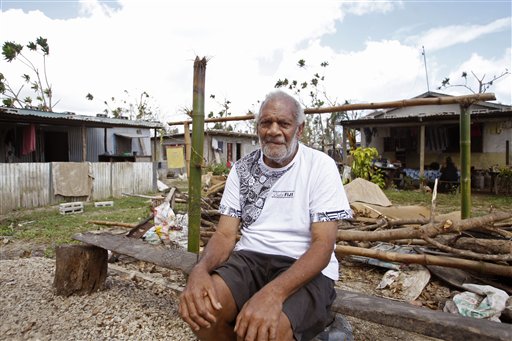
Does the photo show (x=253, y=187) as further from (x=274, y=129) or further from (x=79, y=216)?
(x=79, y=216)

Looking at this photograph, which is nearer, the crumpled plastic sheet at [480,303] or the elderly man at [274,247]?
the elderly man at [274,247]

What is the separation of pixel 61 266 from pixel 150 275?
3.11 feet

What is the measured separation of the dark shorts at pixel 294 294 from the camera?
1.58m

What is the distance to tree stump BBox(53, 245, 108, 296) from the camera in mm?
3174

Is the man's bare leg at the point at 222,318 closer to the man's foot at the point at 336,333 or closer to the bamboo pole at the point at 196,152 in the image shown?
the man's foot at the point at 336,333

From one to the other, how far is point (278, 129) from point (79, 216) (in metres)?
7.47

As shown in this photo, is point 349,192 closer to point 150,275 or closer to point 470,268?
point 470,268

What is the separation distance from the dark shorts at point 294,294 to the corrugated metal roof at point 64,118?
32.2 feet

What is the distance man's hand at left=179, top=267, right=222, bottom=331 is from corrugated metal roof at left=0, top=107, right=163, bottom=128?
983cm

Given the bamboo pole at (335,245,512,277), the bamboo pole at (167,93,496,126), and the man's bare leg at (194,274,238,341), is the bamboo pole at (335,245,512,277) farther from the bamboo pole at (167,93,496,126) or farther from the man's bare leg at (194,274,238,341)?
the man's bare leg at (194,274,238,341)

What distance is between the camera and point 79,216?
8.00 meters

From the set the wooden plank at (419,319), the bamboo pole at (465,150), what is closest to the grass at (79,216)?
the bamboo pole at (465,150)

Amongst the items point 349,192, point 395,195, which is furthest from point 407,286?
point 395,195

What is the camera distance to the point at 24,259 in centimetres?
452
